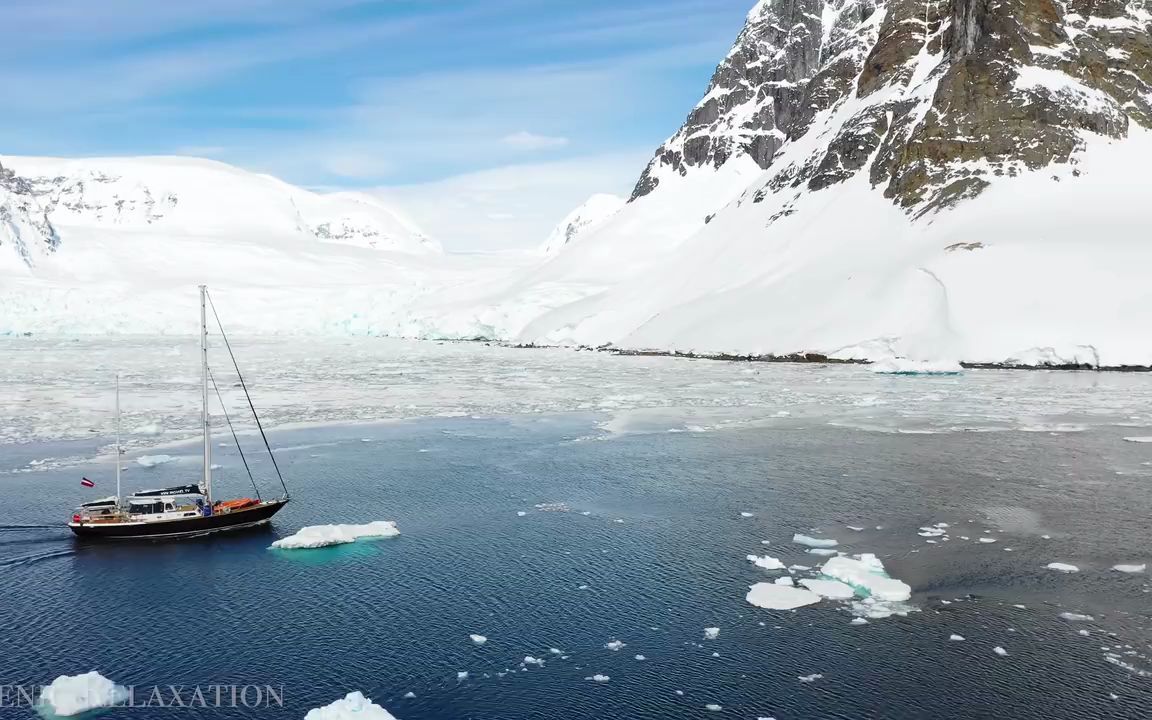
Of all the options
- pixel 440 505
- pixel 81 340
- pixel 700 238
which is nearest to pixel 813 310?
pixel 700 238

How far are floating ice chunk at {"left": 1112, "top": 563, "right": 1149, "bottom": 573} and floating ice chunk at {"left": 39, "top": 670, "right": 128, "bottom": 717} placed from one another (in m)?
16.7

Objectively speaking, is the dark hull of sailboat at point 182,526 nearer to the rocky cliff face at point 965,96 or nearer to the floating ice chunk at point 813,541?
the floating ice chunk at point 813,541

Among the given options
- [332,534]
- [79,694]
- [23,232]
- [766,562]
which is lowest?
[79,694]

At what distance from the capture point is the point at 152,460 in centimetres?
2731

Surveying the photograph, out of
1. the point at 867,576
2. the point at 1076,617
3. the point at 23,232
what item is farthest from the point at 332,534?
the point at 23,232

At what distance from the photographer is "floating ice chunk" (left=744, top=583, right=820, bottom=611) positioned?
14.8 meters

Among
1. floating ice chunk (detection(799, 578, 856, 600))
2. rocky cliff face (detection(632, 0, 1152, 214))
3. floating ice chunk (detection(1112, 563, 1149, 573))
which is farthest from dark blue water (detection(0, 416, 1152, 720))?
rocky cliff face (detection(632, 0, 1152, 214))

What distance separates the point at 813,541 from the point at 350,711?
35.2 feet

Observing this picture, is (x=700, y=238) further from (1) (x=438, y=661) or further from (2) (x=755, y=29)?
(1) (x=438, y=661)

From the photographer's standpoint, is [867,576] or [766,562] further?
[766,562]

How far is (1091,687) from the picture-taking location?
11.5 m

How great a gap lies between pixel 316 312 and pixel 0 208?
225ft

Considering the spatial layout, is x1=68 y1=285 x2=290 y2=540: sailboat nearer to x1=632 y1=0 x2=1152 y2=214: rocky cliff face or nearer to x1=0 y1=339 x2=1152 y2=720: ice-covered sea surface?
x1=0 y1=339 x2=1152 y2=720: ice-covered sea surface

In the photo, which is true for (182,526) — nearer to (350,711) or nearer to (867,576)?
(350,711)
